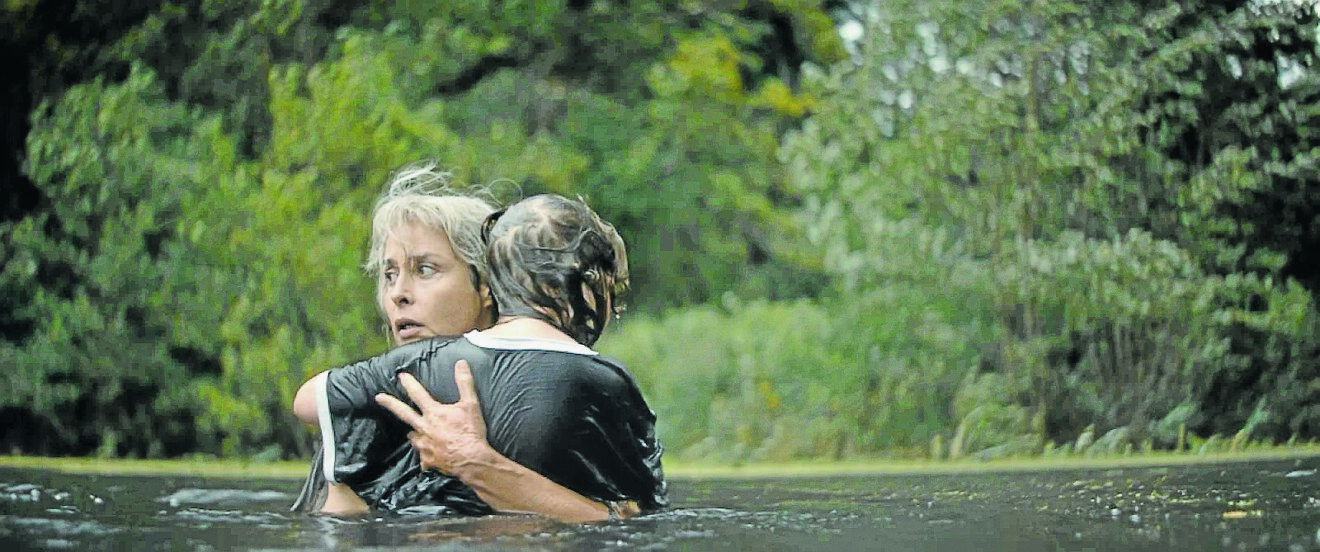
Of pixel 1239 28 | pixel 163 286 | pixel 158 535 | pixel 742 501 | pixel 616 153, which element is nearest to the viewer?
pixel 158 535

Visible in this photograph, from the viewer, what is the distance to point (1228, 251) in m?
6.45

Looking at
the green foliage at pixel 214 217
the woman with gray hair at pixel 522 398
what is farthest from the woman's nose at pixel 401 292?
the green foliage at pixel 214 217

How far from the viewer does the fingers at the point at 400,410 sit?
2881 mm

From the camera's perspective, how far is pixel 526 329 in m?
2.97

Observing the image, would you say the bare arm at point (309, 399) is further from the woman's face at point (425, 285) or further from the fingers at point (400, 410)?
the woman's face at point (425, 285)

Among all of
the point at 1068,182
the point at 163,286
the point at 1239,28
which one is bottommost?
the point at 163,286

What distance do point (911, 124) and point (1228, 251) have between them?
55.7 inches

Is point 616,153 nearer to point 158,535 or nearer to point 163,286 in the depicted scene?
point 163,286

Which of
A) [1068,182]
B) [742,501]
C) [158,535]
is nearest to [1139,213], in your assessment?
[1068,182]

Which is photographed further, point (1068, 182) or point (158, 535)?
point (1068, 182)

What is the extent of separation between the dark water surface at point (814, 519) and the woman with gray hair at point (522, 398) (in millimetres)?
93

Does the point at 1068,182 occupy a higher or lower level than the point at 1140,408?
higher

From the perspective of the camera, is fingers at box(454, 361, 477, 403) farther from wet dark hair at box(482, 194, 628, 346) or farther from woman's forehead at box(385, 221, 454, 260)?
woman's forehead at box(385, 221, 454, 260)

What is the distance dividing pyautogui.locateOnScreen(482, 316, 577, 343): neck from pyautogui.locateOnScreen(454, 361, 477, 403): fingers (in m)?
0.10
